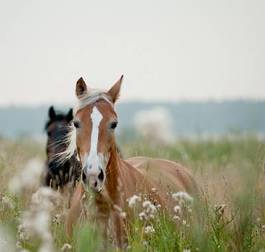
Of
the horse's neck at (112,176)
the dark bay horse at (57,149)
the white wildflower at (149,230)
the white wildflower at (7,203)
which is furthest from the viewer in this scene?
the dark bay horse at (57,149)

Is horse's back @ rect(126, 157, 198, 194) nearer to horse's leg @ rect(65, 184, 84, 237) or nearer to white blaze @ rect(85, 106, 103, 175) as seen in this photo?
horse's leg @ rect(65, 184, 84, 237)

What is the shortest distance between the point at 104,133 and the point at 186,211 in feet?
3.18

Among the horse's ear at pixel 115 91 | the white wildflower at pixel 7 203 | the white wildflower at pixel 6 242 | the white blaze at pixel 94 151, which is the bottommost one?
the white wildflower at pixel 6 242

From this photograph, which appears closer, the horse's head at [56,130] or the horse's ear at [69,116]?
the horse's head at [56,130]

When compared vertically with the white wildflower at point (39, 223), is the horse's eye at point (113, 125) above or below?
above

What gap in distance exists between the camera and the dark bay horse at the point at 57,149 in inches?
436

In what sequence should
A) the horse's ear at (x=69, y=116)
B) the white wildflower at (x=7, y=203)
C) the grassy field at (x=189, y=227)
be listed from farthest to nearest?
the horse's ear at (x=69, y=116) < the white wildflower at (x=7, y=203) < the grassy field at (x=189, y=227)

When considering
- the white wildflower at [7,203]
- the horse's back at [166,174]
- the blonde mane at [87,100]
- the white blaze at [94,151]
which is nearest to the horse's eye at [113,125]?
the white blaze at [94,151]

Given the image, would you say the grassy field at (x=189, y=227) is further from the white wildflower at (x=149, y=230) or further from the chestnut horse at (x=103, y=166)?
the chestnut horse at (x=103, y=166)

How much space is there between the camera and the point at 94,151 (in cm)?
663

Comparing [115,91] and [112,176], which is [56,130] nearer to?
[115,91]

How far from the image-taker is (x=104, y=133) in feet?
22.6

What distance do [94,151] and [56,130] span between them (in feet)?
18.1

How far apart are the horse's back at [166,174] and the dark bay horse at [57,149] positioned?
1.20 metres
